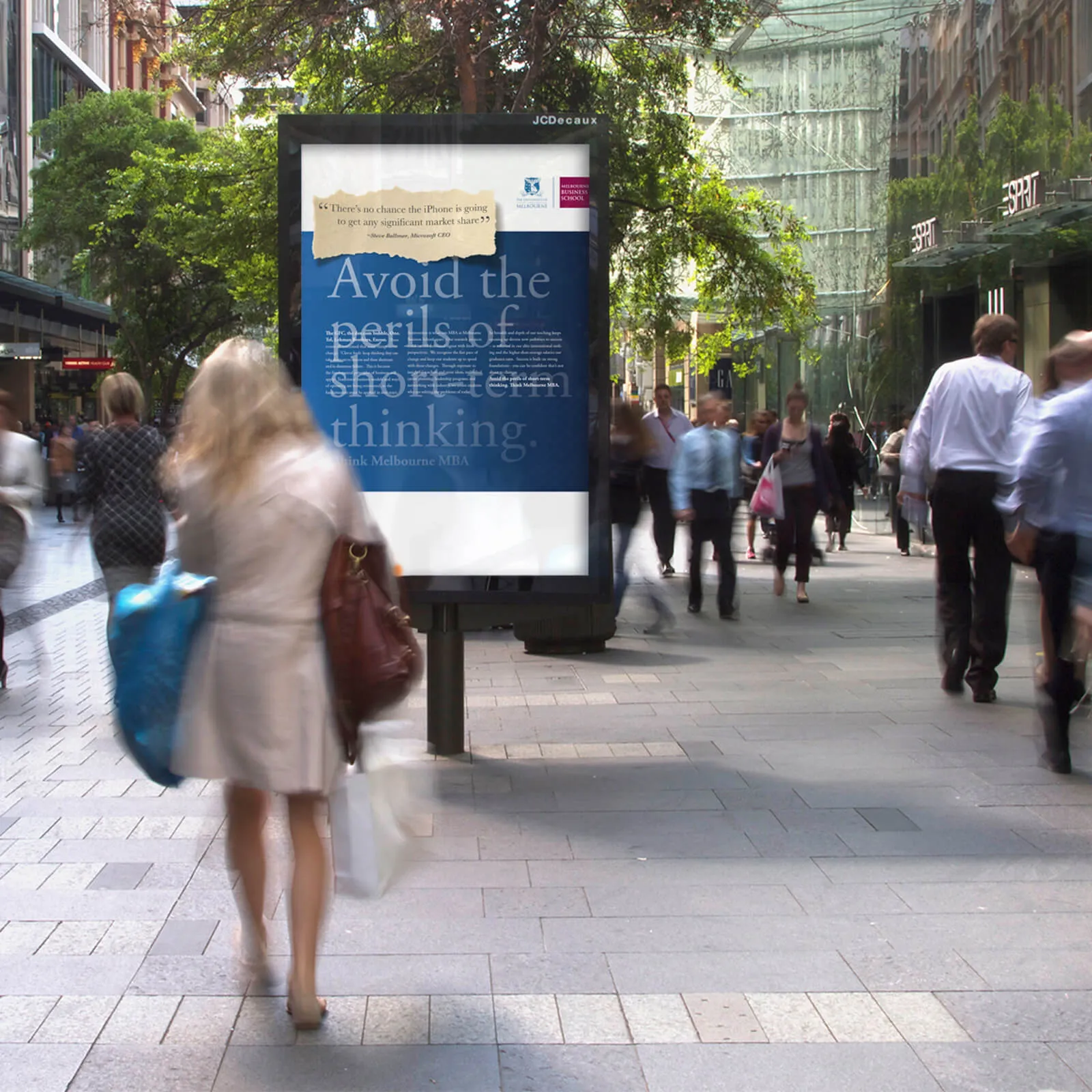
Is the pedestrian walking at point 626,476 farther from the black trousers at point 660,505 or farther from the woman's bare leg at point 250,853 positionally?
the woman's bare leg at point 250,853

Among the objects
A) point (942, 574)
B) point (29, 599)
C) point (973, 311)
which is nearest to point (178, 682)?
point (942, 574)

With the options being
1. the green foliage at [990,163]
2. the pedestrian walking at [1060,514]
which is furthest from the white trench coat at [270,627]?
the green foliage at [990,163]

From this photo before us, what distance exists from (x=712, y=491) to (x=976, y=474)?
4.90 m

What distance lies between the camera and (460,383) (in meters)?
6.77

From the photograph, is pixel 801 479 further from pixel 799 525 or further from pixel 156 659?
pixel 156 659

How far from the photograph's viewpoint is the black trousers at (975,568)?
8266 mm

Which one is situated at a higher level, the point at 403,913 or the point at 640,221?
the point at 640,221

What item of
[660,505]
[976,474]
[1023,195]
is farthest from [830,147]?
[976,474]

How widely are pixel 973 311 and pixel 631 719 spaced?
14.0 meters

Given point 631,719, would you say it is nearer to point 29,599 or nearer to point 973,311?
point 29,599

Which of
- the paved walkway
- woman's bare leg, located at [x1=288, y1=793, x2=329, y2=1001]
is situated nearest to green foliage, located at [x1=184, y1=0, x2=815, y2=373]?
the paved walkway

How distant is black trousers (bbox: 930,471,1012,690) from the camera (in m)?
8.27

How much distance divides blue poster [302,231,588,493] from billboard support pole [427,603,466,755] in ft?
1.92

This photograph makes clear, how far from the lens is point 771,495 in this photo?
1384 centimetres
